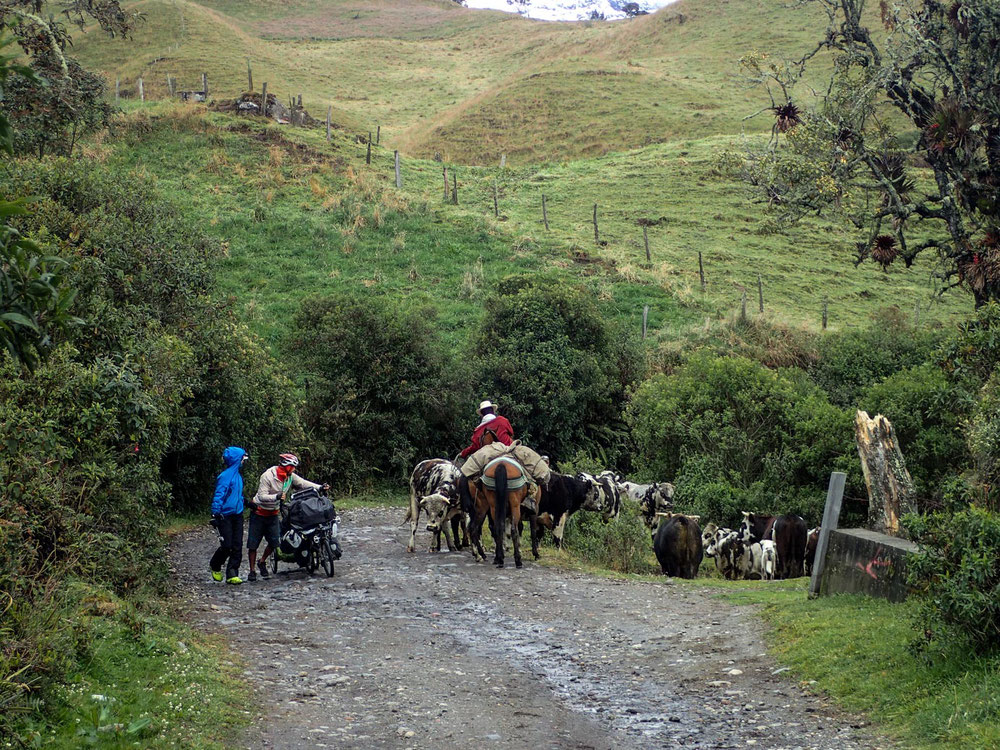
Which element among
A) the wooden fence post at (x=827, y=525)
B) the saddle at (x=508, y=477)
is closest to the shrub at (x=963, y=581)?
the wooden fence post at (x=827, y=525)

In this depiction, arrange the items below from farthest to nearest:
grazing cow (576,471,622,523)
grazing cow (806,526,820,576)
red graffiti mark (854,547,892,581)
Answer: grazing cow (576,471,622,523) → grazing cow (806,526,820,576) → red graffiti mark (854,547,892,581)

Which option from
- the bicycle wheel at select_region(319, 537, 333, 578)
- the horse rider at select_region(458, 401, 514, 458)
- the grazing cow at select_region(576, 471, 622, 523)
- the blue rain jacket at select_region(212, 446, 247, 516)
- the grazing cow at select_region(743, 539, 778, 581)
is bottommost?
the grazing cow at select_region(743, 539, 778, 581)

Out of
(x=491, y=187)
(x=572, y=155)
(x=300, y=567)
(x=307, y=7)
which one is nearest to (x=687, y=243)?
(x=491, y=187)

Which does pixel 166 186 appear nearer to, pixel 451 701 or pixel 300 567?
pixel 300 567

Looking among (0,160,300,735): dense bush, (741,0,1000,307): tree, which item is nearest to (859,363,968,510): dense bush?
(741,0,1000,307): tree

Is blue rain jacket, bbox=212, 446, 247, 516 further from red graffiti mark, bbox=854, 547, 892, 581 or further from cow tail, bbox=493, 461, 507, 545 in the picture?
red graffiti mark, bbox=854, 547, 892, 581

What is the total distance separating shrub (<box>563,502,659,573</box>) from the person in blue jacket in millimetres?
6105

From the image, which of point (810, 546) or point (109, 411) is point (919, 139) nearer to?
point (810, 546)

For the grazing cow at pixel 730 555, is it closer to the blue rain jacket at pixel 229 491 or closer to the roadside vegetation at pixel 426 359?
the roadside vegetation at pixel 426 359

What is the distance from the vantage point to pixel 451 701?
891 cm

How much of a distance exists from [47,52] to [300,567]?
1907 centimetres

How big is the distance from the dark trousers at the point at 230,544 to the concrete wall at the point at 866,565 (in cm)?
788

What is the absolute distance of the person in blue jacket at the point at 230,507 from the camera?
13.9 m

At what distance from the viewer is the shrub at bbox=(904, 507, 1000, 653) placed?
8.07 meters
